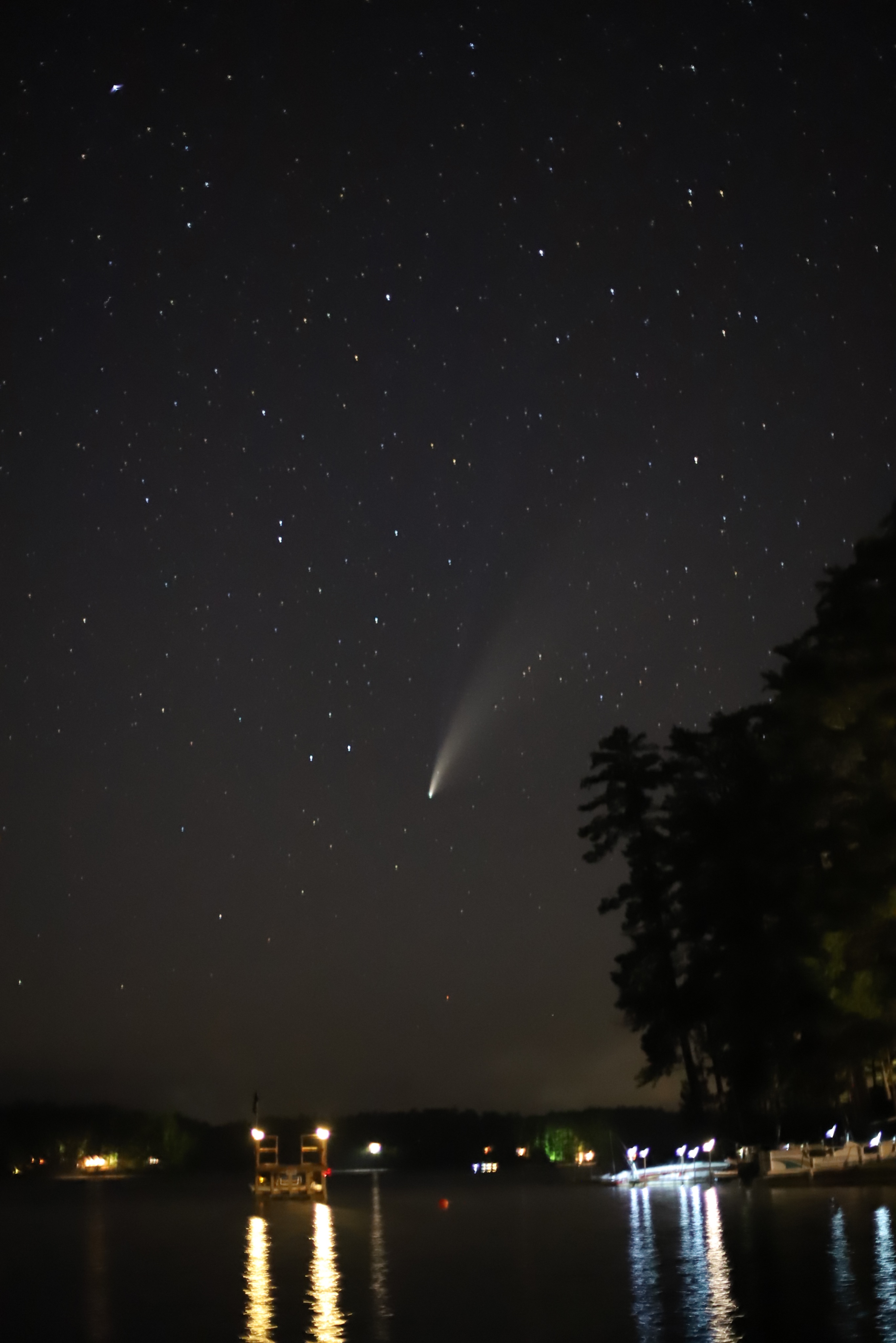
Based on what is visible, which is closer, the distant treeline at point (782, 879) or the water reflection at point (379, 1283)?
the water reflection at point (379, 1283)

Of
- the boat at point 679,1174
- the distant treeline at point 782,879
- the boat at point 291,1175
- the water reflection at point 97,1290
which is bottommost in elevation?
the boat at point 679,1174

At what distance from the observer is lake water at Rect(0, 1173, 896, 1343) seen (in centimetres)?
1156

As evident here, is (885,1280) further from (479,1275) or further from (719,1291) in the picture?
(479,1275)

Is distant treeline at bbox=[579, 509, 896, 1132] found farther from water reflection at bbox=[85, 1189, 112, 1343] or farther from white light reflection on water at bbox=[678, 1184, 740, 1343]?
water reflection at bbox=[85, 1189, 112, 1343]

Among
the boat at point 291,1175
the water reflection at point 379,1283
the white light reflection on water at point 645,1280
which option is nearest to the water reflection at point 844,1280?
the white light reflection on water at point 645,1280

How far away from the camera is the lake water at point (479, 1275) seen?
37.9ft

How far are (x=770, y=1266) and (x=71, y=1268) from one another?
1059 centimetres

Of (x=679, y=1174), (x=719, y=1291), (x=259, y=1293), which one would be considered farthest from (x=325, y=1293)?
(x=679, y=1174)

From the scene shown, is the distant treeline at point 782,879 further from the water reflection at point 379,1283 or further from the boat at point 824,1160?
the water reflection at point 379,1283

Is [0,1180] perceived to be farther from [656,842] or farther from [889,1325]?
[889,1325]

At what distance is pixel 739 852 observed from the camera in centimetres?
4088

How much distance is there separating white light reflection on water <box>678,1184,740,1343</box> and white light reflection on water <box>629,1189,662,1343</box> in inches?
11.3

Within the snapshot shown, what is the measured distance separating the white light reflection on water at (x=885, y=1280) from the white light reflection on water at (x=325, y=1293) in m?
4.37

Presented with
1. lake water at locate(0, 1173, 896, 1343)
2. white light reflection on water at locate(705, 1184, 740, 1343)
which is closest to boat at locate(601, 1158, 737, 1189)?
lake water at locate(0, 1173, 896, 1343)
